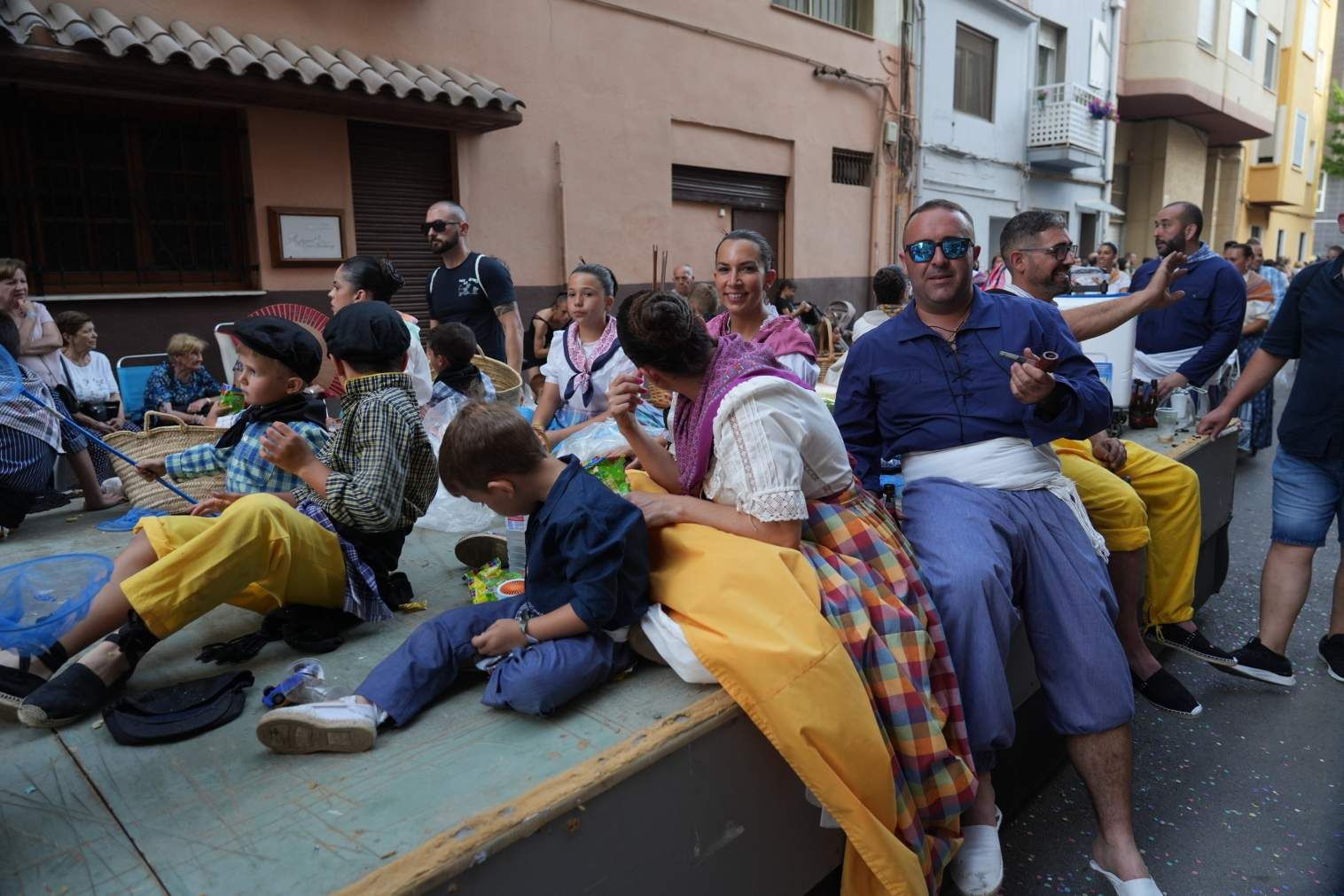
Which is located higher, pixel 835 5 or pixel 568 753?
pixel 835 5

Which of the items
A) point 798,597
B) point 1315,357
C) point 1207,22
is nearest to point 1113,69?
point 1207,22

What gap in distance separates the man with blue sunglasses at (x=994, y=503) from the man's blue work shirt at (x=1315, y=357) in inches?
57.3

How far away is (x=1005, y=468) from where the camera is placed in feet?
8.79

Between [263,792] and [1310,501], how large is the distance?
3.91 m

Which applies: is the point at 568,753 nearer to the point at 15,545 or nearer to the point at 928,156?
the point at 15,545

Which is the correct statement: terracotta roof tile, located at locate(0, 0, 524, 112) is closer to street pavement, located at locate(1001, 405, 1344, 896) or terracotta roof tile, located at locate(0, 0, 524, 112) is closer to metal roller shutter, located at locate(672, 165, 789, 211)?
metal roller shutter, located at locate(672, 165, 789, 211)

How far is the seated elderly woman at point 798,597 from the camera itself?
190cm

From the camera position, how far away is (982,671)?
229 centimetres

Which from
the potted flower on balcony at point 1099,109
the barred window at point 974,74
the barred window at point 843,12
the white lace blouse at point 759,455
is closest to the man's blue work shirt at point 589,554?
the white lace blouse at point 759,455

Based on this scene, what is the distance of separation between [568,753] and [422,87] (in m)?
6.71

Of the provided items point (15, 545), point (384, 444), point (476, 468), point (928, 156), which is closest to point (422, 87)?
point (15, 545)

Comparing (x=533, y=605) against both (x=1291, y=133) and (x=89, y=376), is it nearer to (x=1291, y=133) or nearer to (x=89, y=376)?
(x=89, y=376)

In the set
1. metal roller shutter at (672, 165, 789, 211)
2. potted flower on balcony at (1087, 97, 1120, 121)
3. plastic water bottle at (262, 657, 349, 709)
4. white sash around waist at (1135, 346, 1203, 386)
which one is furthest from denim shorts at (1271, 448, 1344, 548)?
potted flower on balcony at (1087, 97, 1120, 121)

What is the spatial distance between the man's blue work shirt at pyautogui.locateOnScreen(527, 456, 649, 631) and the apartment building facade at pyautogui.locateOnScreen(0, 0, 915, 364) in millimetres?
5311
